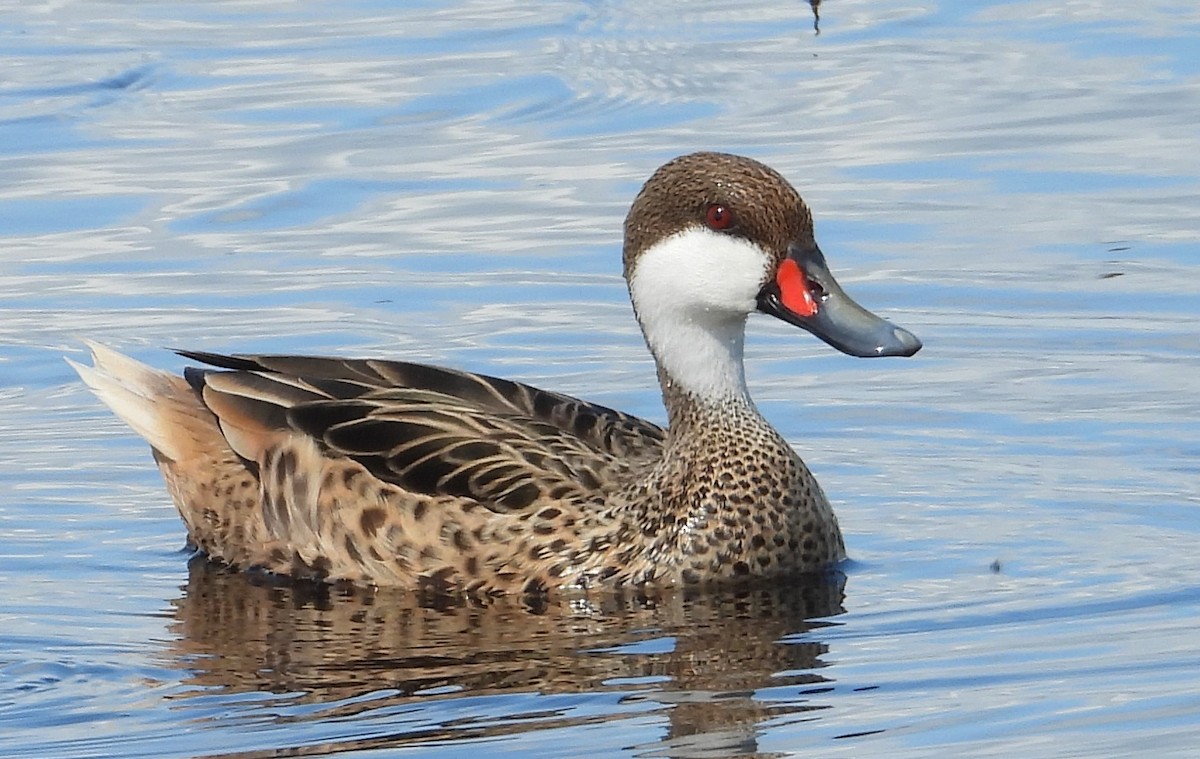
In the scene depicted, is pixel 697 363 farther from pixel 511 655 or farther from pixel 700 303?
pixel 511 655

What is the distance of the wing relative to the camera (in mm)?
9555

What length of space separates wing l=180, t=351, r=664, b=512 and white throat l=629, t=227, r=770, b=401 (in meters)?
0.35

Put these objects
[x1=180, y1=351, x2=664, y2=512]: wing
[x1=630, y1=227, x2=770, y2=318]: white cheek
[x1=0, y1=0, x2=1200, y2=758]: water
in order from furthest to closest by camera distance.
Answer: [x1=180, y1=351, x2=664, y2=512]: wing → [x1=630, y1=227, x2=770, y2=318]: white cheek → [x1=0, y1=0, x2=1200, y2=758]: water

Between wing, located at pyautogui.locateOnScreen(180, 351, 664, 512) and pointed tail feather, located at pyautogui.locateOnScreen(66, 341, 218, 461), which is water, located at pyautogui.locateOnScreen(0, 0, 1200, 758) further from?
wing, located at pyautogui.locateOnScreen(180, 351, 664, 512)

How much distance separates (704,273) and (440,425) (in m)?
1.02

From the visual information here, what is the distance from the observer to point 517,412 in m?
9.87

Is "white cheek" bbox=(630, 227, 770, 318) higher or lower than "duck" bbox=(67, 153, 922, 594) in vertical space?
higher

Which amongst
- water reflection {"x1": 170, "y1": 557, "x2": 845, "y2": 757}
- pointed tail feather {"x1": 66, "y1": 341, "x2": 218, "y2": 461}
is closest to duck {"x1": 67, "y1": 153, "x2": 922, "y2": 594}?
water reflection {"x1": 170, "y1": 557, "x2": 845, "y2": 757}

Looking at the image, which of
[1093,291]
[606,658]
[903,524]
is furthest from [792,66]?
[606,658]

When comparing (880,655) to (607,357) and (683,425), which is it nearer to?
(683,425)

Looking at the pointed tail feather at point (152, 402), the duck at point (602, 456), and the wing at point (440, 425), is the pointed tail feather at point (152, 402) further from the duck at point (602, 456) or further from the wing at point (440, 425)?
the duck at point (602, 456)

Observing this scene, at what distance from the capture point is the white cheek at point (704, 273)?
30.7 ft

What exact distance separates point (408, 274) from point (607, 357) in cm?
144

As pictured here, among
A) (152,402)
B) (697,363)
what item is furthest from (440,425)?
(152,402)
